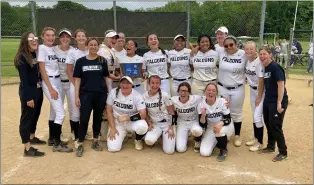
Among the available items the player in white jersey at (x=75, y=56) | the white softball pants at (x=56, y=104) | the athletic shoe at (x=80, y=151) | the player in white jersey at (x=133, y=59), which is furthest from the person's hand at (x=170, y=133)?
the white softball pants at (x=56, y=104)

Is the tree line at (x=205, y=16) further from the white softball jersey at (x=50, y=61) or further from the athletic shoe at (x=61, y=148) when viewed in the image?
the athletic shoe at (x=61, y=148)

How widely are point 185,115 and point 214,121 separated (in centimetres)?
50

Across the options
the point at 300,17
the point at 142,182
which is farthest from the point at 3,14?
the point at 300,17

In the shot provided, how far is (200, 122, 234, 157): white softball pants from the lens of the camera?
4.86 metres

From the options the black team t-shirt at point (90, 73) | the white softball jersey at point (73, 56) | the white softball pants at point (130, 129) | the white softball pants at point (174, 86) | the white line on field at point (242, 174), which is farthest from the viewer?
the white softball pants at point (174, 86)

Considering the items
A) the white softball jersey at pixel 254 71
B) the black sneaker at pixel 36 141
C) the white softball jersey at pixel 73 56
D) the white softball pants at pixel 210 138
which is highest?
the white softball jersey at pixel 73 56

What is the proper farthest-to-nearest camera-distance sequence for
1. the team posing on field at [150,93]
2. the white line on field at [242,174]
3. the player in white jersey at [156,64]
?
the player in white jersey at [156,64]
the team posing on field at [150,93]
the white line on field at [242,174]

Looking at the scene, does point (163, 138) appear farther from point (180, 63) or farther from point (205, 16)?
point (205, 16)

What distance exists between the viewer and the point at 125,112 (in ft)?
17.3

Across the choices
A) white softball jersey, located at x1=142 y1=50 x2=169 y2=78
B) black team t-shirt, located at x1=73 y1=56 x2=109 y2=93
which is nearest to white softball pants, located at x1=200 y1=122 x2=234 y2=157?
white softball jersey, located at x1=142 y1=50 x2=169 y2=78

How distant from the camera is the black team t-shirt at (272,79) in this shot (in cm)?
453

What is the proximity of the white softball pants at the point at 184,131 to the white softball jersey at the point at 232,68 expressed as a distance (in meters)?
0.92

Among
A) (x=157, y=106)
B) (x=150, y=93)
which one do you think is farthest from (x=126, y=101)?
(x=157, y=106)

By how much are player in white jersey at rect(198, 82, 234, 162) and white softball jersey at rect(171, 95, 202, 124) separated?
11cm
